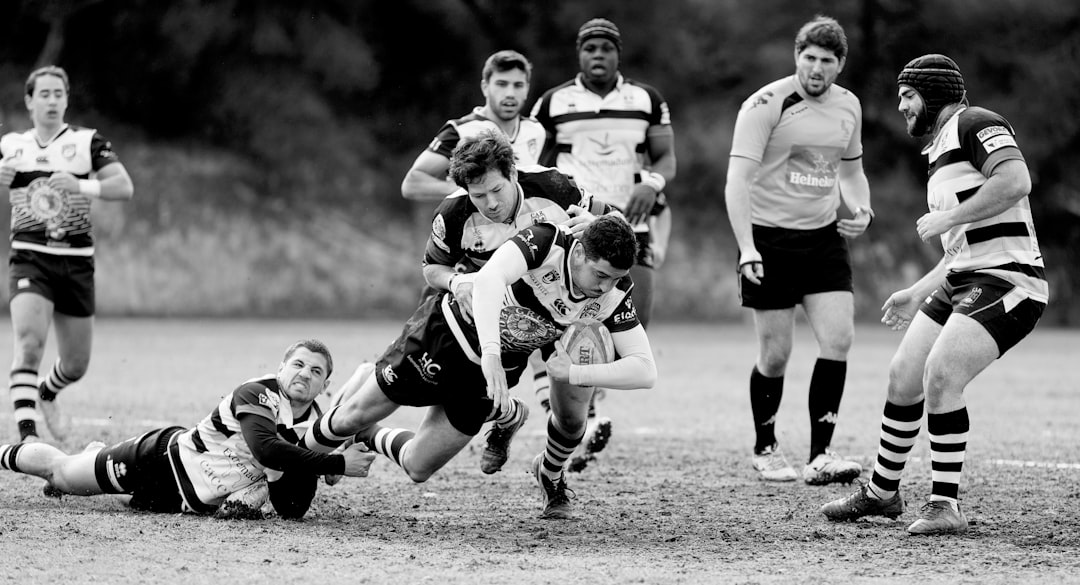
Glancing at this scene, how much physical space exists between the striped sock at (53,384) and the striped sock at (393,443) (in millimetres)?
2926

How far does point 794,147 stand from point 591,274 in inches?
89.4

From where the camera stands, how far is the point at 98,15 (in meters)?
23.1

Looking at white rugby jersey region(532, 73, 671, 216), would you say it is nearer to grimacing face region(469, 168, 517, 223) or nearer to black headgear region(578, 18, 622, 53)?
black headgear region(578, 18, 622, 53)

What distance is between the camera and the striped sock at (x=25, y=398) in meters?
7.81

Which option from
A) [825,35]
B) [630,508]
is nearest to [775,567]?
[630,508]

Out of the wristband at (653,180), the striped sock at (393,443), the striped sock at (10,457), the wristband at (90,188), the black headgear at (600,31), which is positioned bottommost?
the striped sock at (10,457)

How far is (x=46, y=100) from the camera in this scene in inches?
318

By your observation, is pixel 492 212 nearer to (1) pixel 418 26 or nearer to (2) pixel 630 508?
(2) pixel 630 508

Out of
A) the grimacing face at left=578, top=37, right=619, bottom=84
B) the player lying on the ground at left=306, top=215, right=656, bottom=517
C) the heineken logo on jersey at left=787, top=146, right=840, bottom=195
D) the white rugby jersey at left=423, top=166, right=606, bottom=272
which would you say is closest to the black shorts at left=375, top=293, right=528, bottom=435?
the player lying on the ground at left=306, top=215, right=656, bottom=517

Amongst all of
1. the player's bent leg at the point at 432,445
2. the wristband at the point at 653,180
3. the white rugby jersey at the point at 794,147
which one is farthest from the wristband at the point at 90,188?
the white rugby jersey at the point at 794,147

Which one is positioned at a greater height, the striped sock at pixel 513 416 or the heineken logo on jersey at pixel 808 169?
the heineken logo on jersey at pixel 808 169

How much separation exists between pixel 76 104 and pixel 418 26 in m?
6.34

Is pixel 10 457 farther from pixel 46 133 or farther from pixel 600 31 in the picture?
pixel 600 31

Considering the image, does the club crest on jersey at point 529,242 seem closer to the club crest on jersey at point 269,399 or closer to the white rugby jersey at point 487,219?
the white rugby jersey at point 487,219
